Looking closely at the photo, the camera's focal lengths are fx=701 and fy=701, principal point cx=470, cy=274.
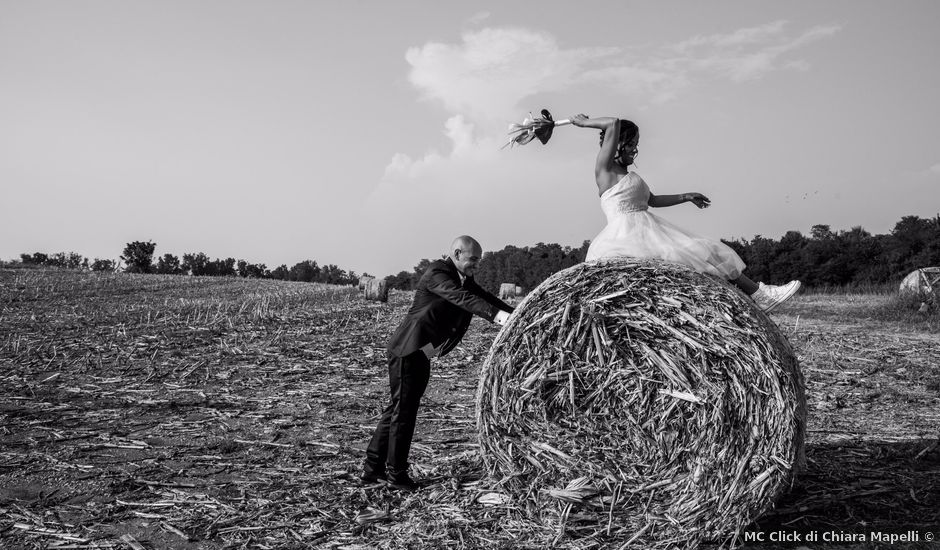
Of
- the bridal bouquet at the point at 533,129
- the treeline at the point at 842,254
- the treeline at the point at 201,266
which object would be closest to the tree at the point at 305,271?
the treeline at the point at 201,266

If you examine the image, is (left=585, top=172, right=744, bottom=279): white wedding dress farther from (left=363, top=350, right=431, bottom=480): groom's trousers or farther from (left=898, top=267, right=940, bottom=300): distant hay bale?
(left=898, top=267, right=940, bottom=300): distant hay bale

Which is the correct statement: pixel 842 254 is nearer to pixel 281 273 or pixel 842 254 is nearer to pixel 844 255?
pixel 844 255

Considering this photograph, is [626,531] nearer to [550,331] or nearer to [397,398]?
[550,331]

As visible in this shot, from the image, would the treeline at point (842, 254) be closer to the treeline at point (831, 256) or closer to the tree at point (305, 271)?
the treeline at point (831, 256)

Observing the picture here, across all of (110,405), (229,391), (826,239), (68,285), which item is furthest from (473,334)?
(826,239)

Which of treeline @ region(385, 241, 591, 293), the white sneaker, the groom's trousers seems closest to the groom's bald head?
the groom's trousers

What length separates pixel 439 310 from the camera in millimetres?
5469

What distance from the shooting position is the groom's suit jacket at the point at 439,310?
210 inches

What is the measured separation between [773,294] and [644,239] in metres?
1.18

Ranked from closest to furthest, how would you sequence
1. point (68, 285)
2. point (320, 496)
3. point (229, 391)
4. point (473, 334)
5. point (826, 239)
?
point (320, 496) < point (229, 391) < point (473, 334) < point (68, 285) < point (826, 239)

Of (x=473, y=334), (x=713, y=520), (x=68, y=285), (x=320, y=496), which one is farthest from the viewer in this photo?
(x=68, y=285)

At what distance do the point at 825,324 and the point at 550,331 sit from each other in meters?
12.5

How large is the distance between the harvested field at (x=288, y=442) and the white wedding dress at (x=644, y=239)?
69.2 inches

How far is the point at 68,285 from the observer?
71.5ft
